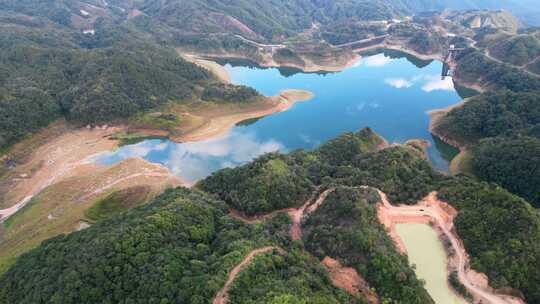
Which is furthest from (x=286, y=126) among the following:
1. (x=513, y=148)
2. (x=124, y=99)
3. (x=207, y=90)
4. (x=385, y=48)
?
(x=385, y=48)

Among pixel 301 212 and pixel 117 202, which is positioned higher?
pixel 301 212

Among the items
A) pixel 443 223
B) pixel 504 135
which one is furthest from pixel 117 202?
pixel 504 135

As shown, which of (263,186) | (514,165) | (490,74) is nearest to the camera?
(263,186)

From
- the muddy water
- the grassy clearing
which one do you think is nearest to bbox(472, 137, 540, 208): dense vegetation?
the muddy water

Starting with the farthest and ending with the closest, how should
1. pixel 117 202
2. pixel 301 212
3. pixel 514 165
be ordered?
pixel 117 202
pixel 514 165
pixel 301 212

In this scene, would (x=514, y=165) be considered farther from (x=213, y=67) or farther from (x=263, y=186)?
(x=213, y=67)

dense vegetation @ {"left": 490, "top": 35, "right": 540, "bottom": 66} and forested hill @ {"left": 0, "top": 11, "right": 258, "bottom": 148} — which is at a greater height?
forested hill @ {"left": 0, "top": 11, "right": 258, "bottom": 148}

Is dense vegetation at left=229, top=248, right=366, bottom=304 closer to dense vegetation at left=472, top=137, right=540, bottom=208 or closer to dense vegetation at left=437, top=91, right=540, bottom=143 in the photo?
dense vegetation at left=472, top=137, right=540, bottom=208
